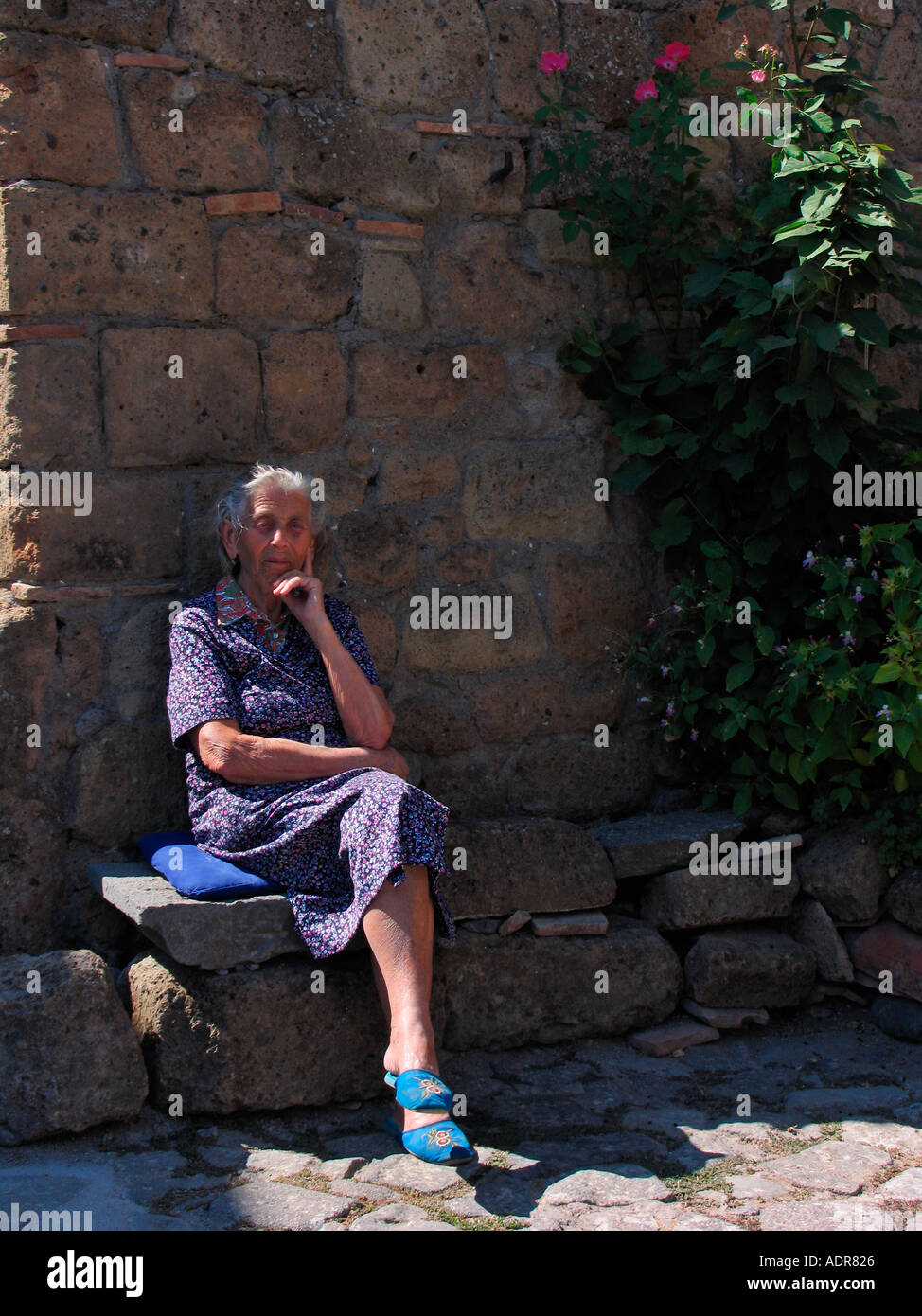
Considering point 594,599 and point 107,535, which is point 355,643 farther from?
point 594,599

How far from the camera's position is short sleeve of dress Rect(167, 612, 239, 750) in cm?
317

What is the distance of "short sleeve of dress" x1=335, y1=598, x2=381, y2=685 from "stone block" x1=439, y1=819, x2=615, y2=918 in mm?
457

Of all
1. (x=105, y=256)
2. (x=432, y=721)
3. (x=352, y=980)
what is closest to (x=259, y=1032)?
(x=352, y=980)

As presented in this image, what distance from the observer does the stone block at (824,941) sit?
361 cm

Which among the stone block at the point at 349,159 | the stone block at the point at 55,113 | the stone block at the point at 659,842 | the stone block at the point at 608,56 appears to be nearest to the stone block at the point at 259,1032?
the stone block at the point at 659,842

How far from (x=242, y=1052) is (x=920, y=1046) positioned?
1.74 meters

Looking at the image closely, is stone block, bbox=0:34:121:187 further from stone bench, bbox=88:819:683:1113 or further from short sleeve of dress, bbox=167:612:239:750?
stone bench, bbox=88:819:683:1113

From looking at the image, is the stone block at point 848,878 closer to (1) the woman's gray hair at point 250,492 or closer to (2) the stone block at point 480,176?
(1) the woman's gray hair at point 250,492

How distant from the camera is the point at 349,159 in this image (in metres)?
3.68

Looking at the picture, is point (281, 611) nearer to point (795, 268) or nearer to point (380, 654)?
point (380, 654)

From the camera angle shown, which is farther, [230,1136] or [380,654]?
[380,654]

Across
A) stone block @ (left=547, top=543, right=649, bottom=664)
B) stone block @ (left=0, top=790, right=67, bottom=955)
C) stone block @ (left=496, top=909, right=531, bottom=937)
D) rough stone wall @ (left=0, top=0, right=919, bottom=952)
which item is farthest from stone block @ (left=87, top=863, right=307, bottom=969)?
stone block @ (left=547, top=543, right=649, bottom=664)

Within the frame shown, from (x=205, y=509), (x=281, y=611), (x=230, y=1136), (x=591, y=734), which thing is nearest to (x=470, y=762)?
(x=591, y=734)

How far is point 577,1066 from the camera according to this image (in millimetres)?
3324
